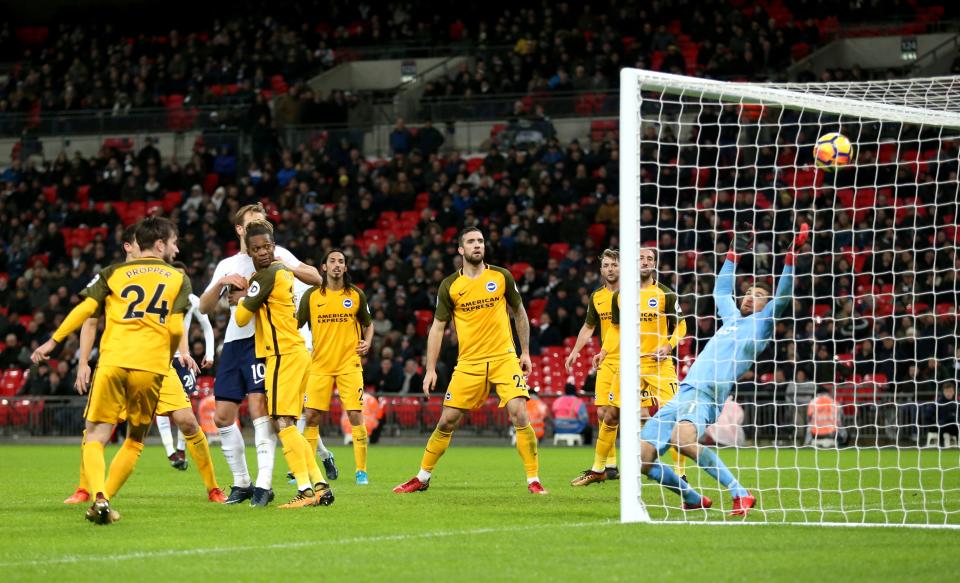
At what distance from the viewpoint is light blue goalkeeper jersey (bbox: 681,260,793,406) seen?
30.7ft

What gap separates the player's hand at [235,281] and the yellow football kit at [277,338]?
0.79 ft

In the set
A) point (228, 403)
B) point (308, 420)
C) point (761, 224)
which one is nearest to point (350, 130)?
point (761, 224)

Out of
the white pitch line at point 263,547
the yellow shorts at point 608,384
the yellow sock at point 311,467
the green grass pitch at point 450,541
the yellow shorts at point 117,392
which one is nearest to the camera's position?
the green grass pitch at point 450,541

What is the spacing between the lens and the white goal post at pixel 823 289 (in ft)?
30.1

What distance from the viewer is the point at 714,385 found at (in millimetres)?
9367

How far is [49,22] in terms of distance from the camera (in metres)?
40.8

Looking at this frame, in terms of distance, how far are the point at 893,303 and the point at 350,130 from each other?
17.0 m

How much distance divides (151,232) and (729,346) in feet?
13.8

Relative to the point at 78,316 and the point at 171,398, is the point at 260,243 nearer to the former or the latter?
the point at 78,316

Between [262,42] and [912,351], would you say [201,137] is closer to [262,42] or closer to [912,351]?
[262,42]

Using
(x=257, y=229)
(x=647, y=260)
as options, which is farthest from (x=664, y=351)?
(x=257, y=229)

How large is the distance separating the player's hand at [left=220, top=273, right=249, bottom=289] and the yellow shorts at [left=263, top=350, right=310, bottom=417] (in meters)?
0.65

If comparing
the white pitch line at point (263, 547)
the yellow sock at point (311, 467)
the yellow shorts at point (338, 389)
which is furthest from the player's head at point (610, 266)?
the white pitch line at point (263, 547)

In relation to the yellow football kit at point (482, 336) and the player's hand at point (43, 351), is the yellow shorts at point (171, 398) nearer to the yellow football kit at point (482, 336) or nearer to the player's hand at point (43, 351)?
the yellow football kit at point (482, 336)
